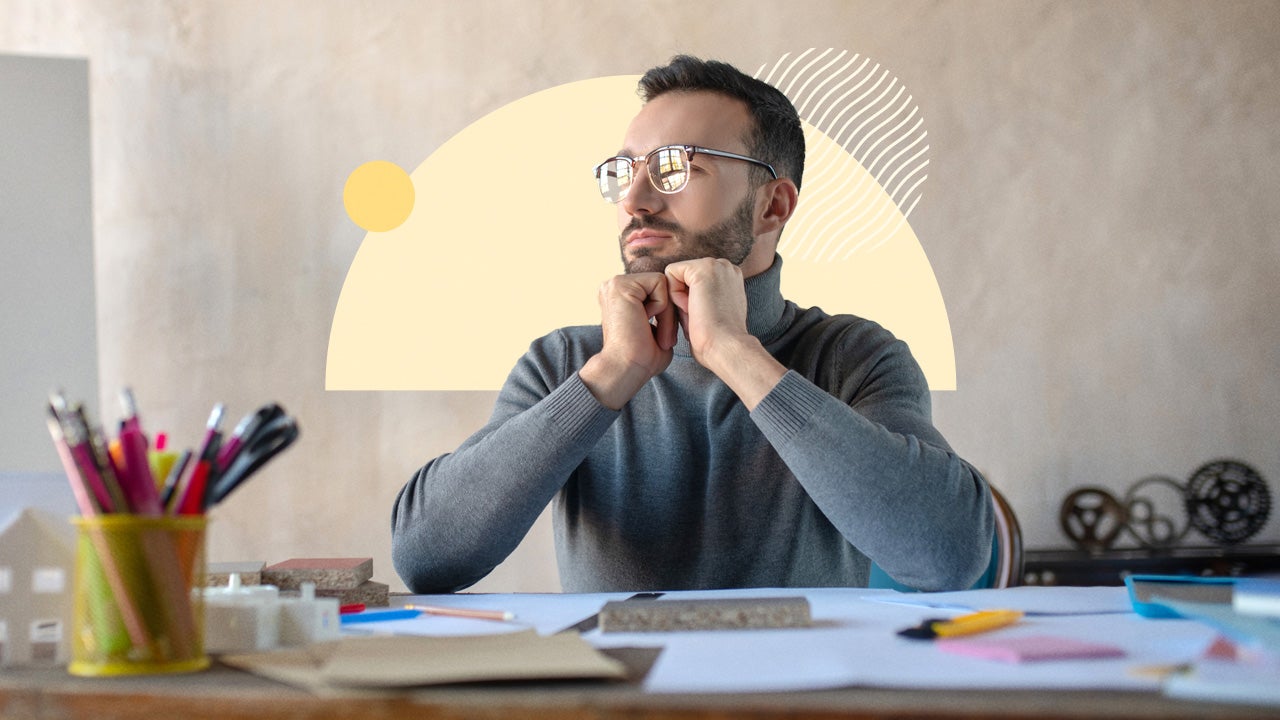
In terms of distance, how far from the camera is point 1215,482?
3285mm

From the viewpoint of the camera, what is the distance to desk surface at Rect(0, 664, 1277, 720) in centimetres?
55

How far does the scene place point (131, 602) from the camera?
2.27 feet

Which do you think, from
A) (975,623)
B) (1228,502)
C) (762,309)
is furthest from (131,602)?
(1228,502)

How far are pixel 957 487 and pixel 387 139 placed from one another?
258 centimetres

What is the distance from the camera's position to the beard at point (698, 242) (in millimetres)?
1665

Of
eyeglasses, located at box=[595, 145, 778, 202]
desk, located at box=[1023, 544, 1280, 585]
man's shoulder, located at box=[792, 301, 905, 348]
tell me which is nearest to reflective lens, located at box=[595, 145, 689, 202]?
eyeglasses, located at box=[595, 145, 778, 202]

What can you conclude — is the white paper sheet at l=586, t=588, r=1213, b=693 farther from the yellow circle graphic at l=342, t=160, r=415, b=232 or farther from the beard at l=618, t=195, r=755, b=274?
the yellow circle graphic at l=342, t=160, r=415, b=232

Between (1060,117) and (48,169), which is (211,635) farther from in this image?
(1060,117)

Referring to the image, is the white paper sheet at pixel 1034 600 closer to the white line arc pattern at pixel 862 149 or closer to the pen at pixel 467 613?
the pen at pixel 467 613

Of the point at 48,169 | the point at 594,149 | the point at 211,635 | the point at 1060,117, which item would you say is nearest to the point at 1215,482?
the point at 1060,117

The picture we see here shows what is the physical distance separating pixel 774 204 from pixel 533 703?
1405mm

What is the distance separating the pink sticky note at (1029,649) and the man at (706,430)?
0.50m

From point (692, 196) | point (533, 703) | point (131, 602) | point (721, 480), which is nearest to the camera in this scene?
point (533, 703)

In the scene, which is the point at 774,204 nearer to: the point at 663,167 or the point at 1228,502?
the point at 663,167
